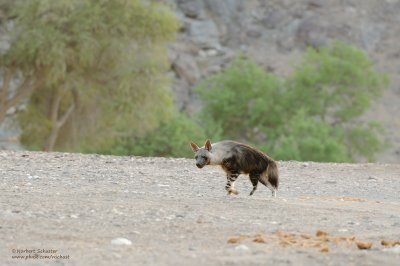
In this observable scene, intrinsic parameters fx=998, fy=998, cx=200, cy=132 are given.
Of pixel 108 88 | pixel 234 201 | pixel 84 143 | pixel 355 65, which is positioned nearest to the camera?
pixel 234 201

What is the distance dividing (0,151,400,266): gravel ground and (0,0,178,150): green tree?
22.8 m

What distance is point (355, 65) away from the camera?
59.7 metres

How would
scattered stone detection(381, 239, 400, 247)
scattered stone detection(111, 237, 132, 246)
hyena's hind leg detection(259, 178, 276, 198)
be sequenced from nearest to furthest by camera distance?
scattered stone detection(111, 237, 132, 246) → scattered stone detection(381, 239, 400, 247) → hyena's hind leg detection(259, 178, 276, 198)

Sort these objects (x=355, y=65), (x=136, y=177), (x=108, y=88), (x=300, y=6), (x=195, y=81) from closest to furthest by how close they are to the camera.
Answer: (x=136, y=177)
(x=108, y=88)
(x=355, y=65)
(x=195, y=81)
(x=300, y=6)

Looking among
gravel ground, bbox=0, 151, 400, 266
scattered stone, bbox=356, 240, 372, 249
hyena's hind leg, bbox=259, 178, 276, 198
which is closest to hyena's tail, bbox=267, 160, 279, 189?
hyena's hind leg, bbox=259, 178, 276, 198

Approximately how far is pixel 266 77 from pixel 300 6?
714 inches

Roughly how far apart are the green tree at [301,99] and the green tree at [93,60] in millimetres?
13240

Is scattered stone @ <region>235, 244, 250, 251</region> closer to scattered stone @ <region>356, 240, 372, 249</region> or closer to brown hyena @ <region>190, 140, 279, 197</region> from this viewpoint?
scattered stone @ <region>356, 240, 372, 249</region>

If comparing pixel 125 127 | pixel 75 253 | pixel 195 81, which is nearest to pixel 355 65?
pixel 195 81

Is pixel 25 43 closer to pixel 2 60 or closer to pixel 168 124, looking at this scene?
pixel 2 60

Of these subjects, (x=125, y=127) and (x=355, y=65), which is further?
(x=355, y=65)

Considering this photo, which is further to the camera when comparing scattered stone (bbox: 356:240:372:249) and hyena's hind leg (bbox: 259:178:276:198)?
hyena's hind leg (bbox: 259:178:276:198)

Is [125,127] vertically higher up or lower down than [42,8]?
lower down

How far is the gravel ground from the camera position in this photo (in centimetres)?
984
